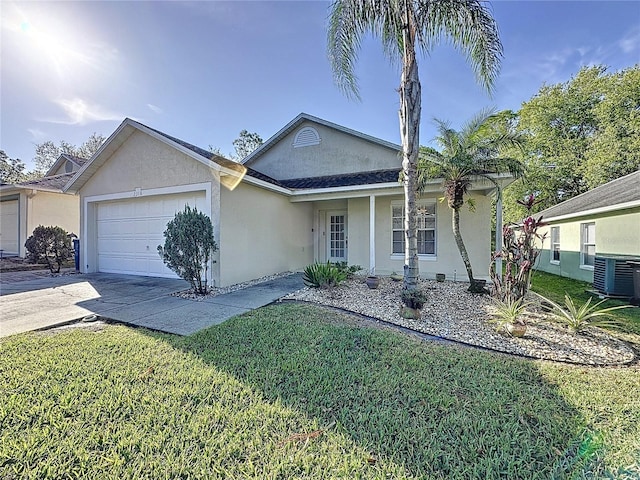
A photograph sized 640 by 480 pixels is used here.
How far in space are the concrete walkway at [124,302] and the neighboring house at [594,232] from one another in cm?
807

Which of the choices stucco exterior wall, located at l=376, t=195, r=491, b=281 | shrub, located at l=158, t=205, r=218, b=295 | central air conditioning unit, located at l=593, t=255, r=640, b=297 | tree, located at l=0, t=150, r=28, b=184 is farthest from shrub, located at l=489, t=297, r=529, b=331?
tree, located at l=0, t=150, r=28, b=184

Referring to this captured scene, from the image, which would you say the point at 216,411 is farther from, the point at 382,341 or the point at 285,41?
the point at 285,41

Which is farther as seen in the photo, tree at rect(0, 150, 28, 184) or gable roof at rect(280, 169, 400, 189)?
tree at rect(0, 150, 28, 184)

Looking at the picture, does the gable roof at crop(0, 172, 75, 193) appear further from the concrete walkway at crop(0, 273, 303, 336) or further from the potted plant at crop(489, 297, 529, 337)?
the potted plant at crop(489, 297, 529, 337)

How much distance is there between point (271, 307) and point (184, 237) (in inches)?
114

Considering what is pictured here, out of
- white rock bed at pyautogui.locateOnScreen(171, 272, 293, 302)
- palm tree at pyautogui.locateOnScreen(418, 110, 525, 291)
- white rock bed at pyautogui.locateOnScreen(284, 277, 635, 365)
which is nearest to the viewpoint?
white rock bed at pyautogui.locateOnScreen(284, 277, 635, 365)

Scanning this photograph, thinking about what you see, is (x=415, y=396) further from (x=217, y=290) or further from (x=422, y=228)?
(x=422, y=228)

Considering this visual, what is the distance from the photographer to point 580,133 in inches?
857

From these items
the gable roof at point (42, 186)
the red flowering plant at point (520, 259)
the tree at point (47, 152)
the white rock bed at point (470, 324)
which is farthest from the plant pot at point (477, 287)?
the tree at point (47, 152)

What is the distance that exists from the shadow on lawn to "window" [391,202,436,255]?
6.20m

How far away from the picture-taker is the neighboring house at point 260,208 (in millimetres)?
8852

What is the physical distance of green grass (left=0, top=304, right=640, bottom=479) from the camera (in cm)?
219

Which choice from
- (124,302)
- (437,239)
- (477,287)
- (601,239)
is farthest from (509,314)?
(124,302)

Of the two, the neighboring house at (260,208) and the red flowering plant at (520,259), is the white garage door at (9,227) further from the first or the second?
the red flowering plant at (520,259)
